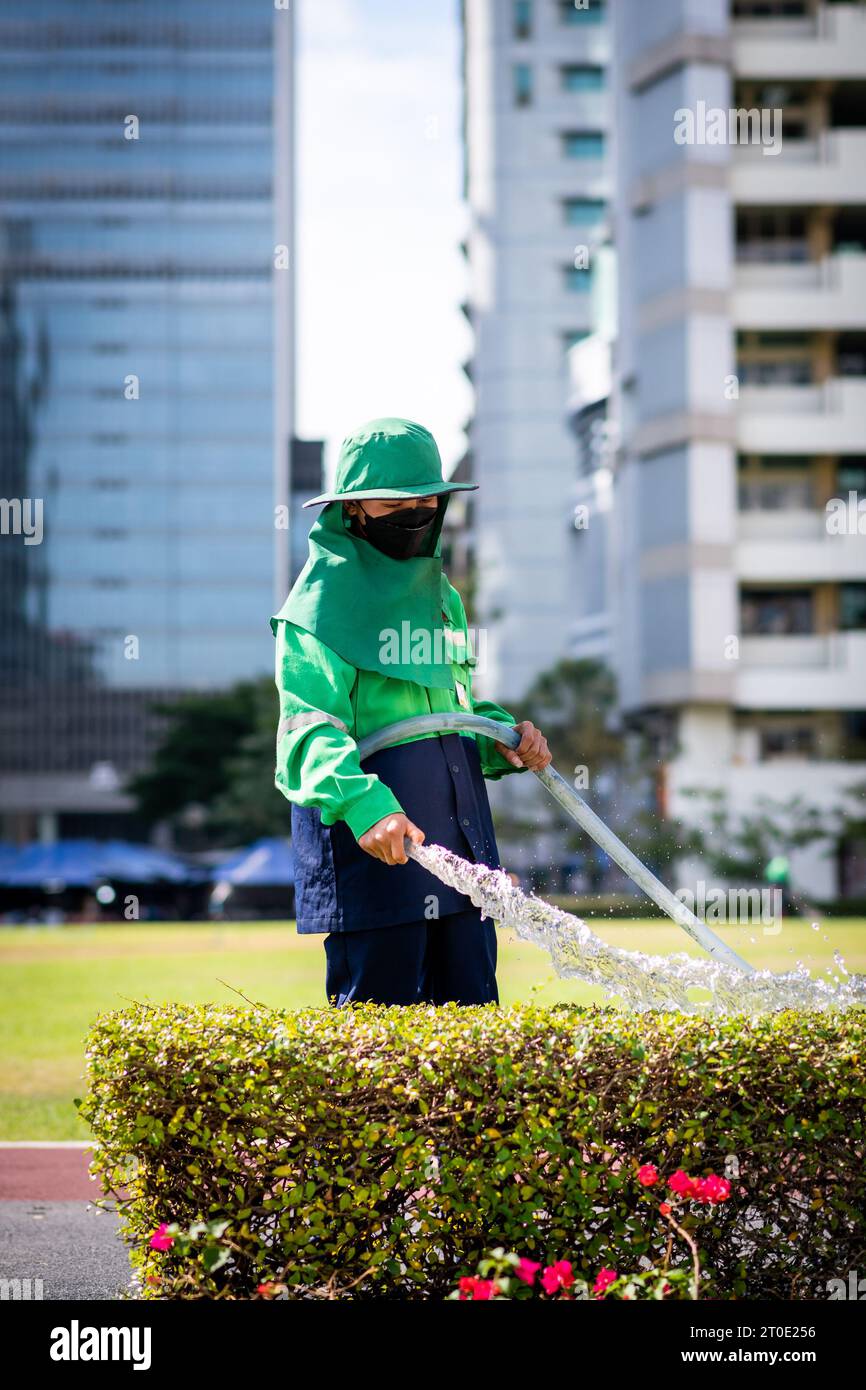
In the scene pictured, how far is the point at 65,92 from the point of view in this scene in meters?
104

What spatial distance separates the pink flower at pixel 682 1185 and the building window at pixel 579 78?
230 feet

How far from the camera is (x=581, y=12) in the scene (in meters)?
68.3

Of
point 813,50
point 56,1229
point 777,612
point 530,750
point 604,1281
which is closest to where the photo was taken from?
point 604,1281

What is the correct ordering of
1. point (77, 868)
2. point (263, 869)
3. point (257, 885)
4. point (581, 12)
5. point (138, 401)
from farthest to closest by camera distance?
point (138, 401), point (581, 12), point (257, 885), point (77, 868), point (263, 869)

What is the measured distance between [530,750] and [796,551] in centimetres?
4238

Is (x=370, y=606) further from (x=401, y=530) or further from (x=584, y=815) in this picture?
(x=584, y=815)

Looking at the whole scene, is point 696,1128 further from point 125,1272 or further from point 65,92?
point 65,92

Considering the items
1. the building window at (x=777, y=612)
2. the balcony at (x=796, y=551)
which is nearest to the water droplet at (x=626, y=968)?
the balcony at (x=796, y=551)

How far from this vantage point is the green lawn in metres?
8.81

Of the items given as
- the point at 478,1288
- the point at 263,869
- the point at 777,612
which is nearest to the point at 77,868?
the point at 263,869

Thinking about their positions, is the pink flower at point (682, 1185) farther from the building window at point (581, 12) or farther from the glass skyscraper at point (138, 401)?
the glass skyscraper at point (138, 401)

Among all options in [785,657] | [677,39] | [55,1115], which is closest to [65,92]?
[677,39]

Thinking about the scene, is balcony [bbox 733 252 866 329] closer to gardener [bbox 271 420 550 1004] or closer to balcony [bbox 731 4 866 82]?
balcony [bbox 731 4 866 82]
